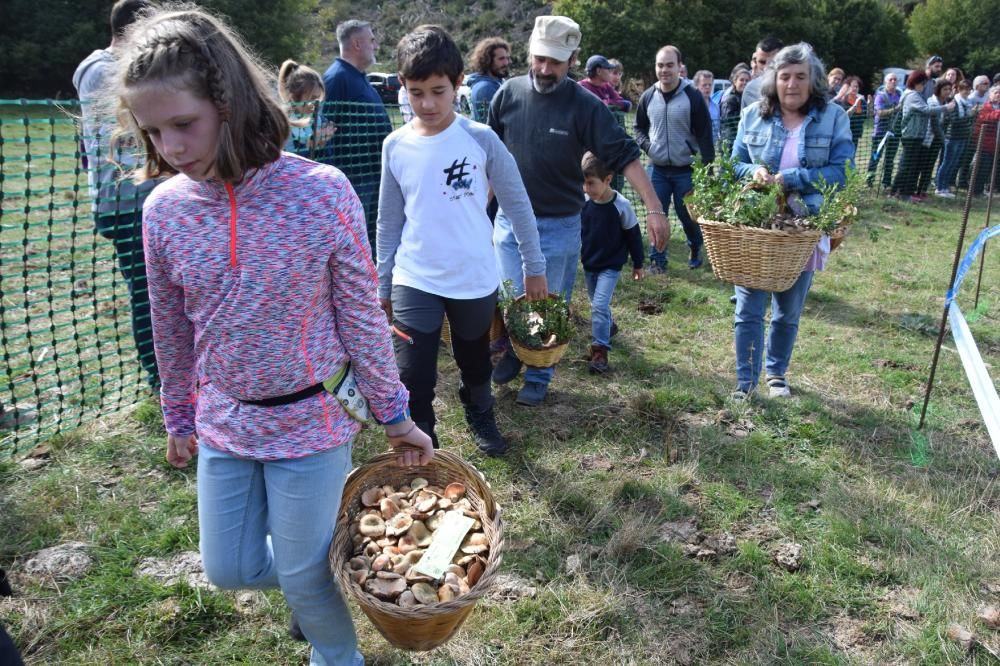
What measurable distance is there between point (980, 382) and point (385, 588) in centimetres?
265

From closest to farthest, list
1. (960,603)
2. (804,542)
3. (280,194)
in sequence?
(280,194), (960,603), (804,542)

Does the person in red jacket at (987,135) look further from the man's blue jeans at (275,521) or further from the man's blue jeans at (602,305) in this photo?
the man's blue jeans at (275,521)

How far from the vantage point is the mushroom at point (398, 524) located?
7.38 feet

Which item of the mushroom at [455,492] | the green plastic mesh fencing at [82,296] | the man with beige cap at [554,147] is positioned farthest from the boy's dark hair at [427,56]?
the mushroom at [455,492]

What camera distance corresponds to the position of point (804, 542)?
309cm

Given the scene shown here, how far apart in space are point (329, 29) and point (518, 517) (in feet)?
200

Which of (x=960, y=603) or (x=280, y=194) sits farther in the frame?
(x=960, y=603)

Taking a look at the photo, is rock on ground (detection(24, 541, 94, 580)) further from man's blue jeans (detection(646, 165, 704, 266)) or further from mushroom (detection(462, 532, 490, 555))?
man's blue jeans (detection(646, 165, 704, 266))

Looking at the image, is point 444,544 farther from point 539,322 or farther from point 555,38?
point 555,38

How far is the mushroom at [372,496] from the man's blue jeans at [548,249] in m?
1.93

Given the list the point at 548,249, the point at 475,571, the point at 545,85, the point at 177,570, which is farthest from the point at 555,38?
the point at 177,570

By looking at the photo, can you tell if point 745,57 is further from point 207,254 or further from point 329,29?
point 207,254

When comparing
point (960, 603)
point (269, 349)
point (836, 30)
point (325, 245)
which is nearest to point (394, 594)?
point (269, 349)

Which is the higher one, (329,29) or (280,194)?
(329,29)
